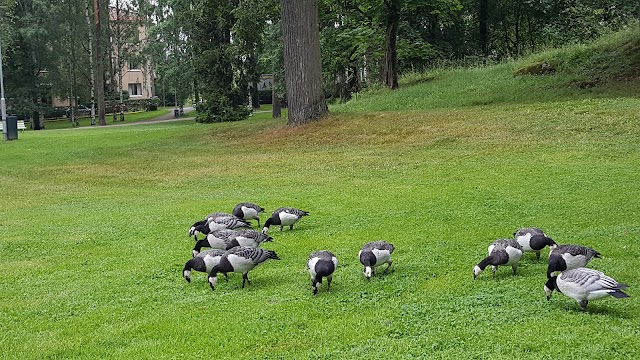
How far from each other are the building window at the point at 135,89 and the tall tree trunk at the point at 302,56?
72608 millimetres

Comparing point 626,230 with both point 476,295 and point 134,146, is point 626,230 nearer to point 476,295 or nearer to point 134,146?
point 476,295

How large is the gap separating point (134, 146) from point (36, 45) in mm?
37444

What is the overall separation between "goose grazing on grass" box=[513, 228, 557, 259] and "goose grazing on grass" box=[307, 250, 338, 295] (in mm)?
2390

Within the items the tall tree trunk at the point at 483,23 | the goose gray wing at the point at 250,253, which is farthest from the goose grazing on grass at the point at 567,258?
the tall tree trunk at the point at 483,23

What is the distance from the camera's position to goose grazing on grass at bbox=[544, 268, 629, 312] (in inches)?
216

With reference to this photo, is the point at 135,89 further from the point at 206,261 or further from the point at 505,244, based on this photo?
the point at 505,244

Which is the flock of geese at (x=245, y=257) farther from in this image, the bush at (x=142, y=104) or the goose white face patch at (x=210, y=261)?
the bush at (x=142, y=104)

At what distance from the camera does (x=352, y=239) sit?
9.59 m

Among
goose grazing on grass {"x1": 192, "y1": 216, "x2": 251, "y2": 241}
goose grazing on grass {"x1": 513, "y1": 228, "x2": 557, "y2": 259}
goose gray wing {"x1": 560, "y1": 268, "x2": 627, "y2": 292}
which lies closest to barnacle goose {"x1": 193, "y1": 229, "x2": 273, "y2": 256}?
goose grazing on grass {"x1": 192, "y1": 216, "x2": 251, "y2": 241}

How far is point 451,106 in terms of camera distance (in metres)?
24.8

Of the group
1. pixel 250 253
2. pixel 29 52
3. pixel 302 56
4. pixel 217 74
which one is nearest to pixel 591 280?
pixel 250 253

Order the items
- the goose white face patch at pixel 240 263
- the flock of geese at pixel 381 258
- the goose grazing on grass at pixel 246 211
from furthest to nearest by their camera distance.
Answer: the goose grazing on grass at pixel 246 211
the goose white face patch at pixel 240 263
the flock of geese at pixel 381 258

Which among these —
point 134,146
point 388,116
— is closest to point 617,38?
point 388,116

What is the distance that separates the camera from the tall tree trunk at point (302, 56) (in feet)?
74.0
